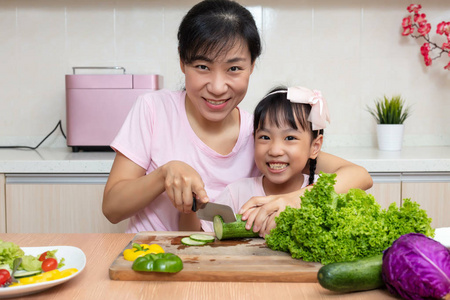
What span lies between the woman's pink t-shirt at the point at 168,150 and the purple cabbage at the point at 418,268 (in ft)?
2.88

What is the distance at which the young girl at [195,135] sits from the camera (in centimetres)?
145

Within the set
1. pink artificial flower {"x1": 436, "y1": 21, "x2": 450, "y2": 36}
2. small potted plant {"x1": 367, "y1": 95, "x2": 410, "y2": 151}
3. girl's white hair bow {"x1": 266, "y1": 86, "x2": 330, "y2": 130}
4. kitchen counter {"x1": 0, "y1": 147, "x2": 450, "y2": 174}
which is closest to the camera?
girl's white hair bow {"x1": 266, "y1": 86, "x2": 330, "y2": 130}

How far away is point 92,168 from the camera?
223 centimetres

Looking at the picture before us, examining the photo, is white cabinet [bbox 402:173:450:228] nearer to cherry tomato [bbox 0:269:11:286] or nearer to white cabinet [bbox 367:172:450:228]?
white cabinet [bbox 367:172:450:228]

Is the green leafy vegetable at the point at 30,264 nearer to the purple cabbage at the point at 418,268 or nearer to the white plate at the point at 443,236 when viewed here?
the purple cabbage at the point at 418,268

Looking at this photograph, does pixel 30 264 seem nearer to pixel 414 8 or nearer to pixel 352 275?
pixel 352 275

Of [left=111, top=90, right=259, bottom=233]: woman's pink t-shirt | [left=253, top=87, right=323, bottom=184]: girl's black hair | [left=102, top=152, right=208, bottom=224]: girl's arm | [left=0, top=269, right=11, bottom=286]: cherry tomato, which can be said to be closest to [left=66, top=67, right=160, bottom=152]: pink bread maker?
[left=111, top=90, right=259, bottom=233]: woman's pink t-shirt

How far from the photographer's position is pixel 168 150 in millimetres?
1677

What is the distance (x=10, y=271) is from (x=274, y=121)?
895 mm

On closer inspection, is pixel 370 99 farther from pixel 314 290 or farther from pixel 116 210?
pixel 314 290

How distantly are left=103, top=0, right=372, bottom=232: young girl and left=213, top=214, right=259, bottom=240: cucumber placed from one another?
8 centimetres

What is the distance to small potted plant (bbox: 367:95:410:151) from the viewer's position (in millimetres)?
2604

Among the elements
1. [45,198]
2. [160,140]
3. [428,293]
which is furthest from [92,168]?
[428,293]

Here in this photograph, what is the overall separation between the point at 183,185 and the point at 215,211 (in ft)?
0.38
